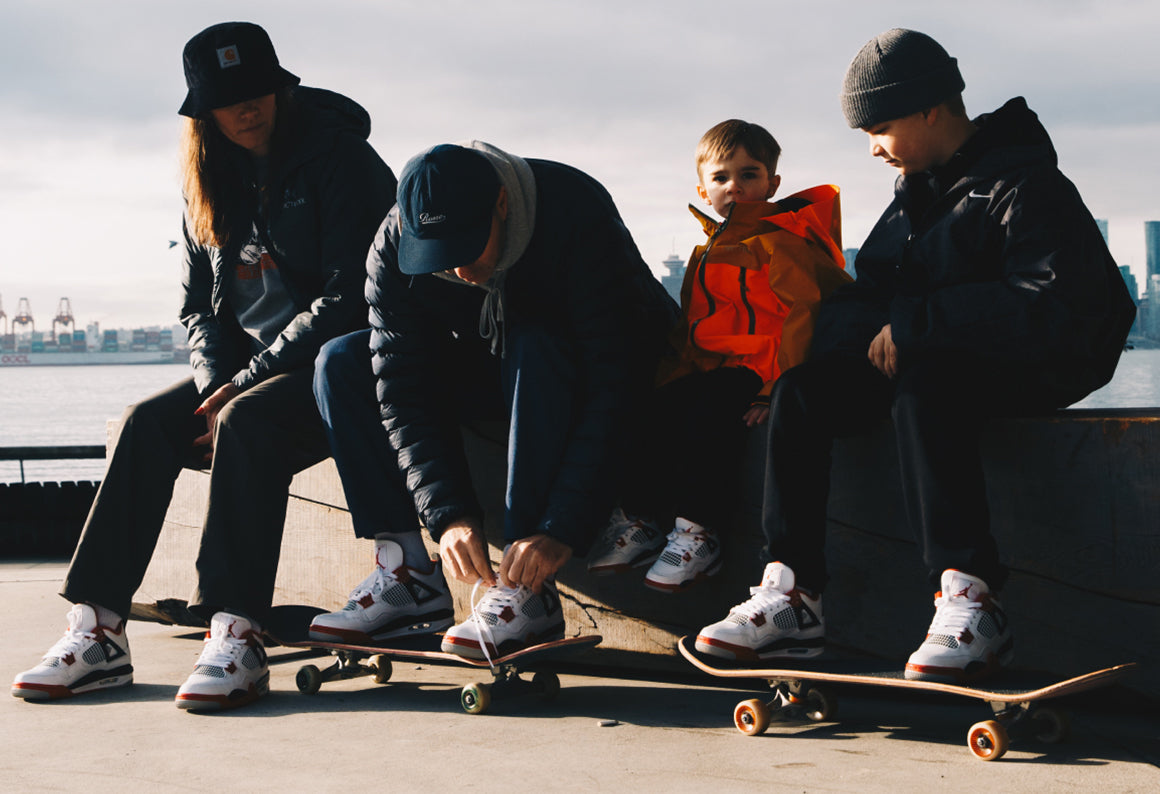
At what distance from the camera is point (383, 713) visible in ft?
8.43

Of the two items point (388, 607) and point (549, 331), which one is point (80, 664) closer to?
point (388, 607)

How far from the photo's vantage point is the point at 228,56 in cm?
308

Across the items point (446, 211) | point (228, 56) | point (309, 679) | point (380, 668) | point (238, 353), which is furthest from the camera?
point (238, 353)

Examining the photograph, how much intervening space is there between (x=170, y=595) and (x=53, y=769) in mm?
1714

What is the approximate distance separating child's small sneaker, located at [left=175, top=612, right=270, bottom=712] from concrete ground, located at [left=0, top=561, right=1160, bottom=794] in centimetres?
4

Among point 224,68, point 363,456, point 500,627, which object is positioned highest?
point 224,68

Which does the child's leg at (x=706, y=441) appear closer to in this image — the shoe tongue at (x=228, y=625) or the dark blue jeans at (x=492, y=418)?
the dark blue jeans at (x=492, y=418)

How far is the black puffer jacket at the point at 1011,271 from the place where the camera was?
2.19 metres

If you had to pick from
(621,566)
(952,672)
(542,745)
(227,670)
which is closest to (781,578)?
(952,672)

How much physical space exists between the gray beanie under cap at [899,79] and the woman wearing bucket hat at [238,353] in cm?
145

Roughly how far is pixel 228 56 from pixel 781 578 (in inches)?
83.7

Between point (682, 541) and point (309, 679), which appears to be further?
point (309, 679)

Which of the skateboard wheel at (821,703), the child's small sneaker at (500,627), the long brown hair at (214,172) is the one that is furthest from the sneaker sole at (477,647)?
the long brown hair at (214,172)

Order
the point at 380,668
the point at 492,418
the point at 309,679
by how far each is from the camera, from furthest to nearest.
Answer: the point at 492,418 → the point at 380,668 → the point at 309,679
